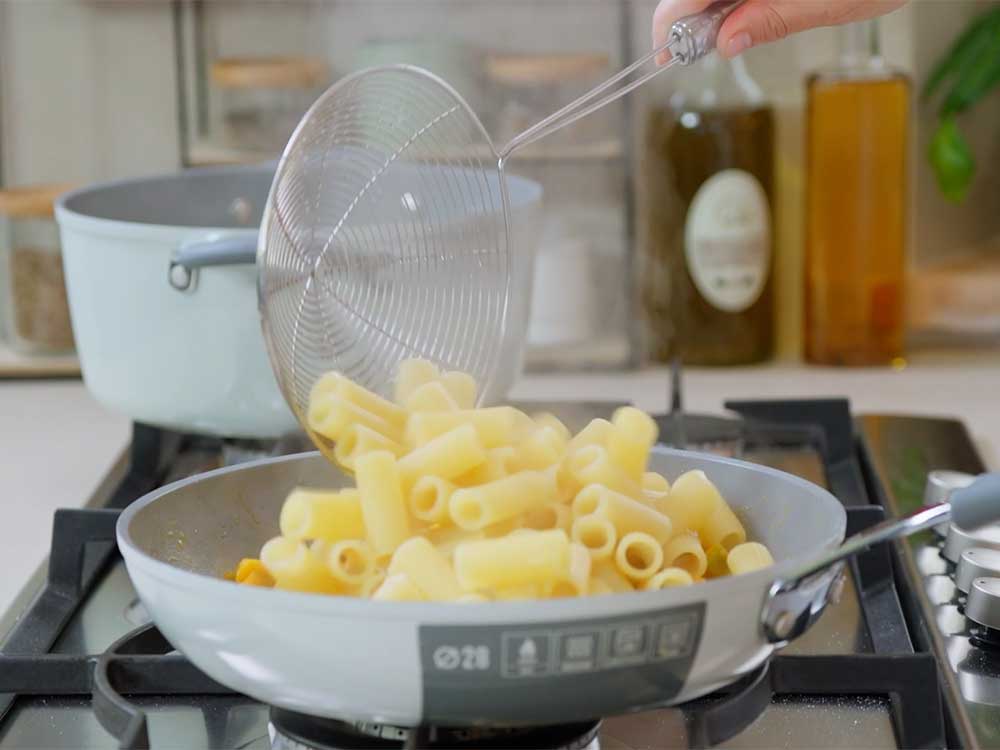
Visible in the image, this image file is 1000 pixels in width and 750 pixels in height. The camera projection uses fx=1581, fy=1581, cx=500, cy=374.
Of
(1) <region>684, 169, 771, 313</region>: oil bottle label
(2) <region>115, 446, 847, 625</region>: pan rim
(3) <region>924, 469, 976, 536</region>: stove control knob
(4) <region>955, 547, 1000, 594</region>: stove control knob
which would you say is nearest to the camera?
(2) <region>115, 446, 847, 625</region>: pan rim

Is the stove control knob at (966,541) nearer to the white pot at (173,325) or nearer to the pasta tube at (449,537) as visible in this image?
the pasta tube at (449,537)

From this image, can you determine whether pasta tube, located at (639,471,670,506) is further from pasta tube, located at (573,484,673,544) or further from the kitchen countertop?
the kitchen countertop

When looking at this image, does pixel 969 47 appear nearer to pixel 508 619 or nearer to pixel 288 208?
pixel 288 208

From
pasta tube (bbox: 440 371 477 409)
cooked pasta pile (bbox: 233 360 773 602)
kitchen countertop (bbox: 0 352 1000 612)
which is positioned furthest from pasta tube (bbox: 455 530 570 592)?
kitchen countertop (bbox: 0 352 1000 612)

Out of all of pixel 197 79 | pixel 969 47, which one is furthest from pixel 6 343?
pixel 969 47

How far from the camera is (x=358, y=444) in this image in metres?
0.65

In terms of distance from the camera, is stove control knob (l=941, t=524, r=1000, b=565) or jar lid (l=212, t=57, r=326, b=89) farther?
jar lid (l=212, t=57, r=326, b=89)

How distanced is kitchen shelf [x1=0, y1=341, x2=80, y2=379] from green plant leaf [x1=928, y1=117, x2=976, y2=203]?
752mm

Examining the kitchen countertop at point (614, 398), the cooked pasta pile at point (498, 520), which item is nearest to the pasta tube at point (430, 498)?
the cooked pasta pile at point (498, 520)

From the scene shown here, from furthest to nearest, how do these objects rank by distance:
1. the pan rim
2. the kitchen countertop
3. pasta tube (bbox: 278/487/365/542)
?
the kitchen countertop → pasta tube (bbox: 278/487/365/542) → the pan rim

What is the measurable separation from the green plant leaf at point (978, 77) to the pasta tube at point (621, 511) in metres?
0.87

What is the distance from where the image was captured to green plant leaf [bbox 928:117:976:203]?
134 cm

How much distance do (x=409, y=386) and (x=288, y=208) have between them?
114mm

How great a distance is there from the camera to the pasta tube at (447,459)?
1.95ft
